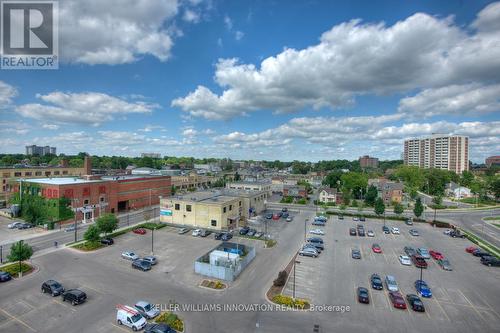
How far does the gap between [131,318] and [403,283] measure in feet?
99.5

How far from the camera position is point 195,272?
33.5 metres

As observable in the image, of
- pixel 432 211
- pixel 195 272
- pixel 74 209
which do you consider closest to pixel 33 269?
pixel 195 272

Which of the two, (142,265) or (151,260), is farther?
(151,260)

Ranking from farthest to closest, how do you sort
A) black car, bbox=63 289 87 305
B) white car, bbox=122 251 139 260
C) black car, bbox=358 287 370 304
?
white car, bbox=122 251 139 260 < black car, bbox=358 287 370 304 < black car, bbox=63 289 87 305

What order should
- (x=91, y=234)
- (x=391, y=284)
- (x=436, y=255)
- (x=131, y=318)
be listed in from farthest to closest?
(x=91, y=234), (x=436, y=255), (x=391, y=284), (x=131, y=318)

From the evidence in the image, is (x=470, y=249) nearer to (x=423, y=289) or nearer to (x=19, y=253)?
(x=423, y=289)

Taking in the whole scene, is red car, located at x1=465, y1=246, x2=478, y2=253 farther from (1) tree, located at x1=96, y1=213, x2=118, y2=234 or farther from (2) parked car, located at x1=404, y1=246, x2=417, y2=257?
(1) tree, located at x1=96, y1=213, x2=118, y2=234

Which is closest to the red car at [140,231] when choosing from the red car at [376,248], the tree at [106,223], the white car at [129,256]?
the tree at [106,223]

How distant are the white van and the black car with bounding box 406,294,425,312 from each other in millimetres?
25386

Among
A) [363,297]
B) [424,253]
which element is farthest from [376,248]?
[363,297]

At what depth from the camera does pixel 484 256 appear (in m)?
41.6

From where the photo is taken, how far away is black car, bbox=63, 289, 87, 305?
84.3 feet

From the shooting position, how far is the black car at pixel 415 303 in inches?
1011

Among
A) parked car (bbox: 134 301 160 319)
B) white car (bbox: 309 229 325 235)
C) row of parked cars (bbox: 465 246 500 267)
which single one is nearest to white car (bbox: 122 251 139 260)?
parked car (bbox: 134 301 160 319)
